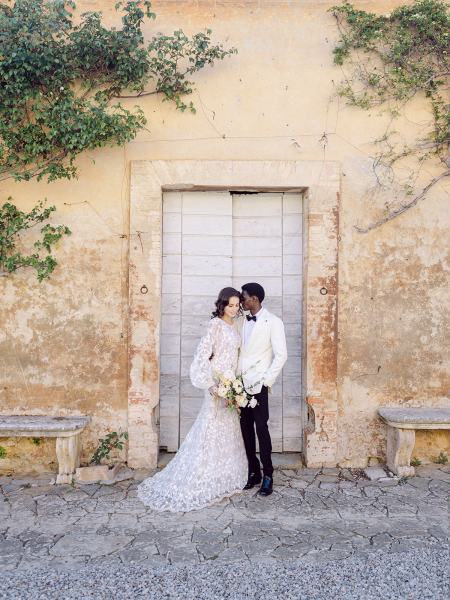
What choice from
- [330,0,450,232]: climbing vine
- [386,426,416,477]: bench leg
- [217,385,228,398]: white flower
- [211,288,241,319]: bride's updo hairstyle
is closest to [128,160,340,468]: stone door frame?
[330,0,450,232]: climbing vine

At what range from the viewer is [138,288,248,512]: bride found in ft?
16.3

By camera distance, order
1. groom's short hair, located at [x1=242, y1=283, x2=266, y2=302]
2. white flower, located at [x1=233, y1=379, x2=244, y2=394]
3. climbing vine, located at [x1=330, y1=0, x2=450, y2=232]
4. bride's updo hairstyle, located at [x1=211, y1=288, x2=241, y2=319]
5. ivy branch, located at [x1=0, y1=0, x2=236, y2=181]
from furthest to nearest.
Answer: climbing vine, located at [x1=330, y1=0, x2=450, y2=232] < ivy branch, located at [x1=0, y1=0, x2=236, y2=181] < groom's short hair, located at [x1=242, y1=283, x2=266, y2=302] < bride's updo hairstyle, located at [x1=211, y1=288, x2=241, y2=319] < white flower, located at [x1=233, y1=379, x2=244, y2=394]

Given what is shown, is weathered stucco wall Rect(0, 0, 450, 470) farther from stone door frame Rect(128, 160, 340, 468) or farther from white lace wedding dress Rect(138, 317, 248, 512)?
white lace wedding dress Rect(138, 317, 248, 512)

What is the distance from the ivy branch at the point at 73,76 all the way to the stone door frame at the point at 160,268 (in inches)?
24.5

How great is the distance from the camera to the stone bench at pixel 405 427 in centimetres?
546

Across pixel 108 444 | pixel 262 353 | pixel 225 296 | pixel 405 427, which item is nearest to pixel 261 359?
pixel 262 353

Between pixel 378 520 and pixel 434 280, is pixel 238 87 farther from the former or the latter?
pixel 378 520

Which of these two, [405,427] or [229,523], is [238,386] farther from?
[405,427]

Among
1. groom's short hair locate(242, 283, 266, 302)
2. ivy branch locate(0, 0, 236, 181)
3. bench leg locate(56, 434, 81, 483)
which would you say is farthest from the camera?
bench leg locate(56, 434, 81, 483)

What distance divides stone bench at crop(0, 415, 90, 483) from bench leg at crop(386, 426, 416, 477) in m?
3.04

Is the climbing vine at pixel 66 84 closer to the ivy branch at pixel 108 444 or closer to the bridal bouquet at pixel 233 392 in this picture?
the ivy branch at pixel 108 444

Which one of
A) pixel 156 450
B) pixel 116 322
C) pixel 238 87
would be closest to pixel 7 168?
pixel 116 322

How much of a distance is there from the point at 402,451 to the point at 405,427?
26 centimetres

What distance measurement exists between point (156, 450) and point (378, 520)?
7.39 feet
